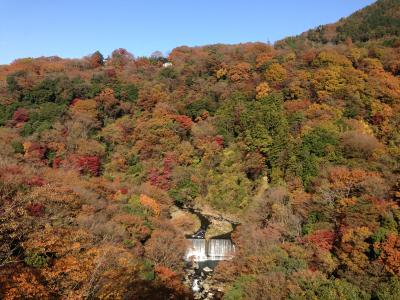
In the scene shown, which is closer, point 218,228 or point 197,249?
point 197,249

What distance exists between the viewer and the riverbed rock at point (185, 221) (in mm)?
36188

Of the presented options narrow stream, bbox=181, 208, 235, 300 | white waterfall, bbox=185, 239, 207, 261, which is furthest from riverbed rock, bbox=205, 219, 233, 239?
white waterfall, bbox=185, 239, 207, 261

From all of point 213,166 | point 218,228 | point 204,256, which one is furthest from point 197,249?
point 213,166

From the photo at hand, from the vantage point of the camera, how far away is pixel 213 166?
43.6 metres

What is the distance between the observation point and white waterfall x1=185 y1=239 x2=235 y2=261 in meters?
31.8

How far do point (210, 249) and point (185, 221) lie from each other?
564cm

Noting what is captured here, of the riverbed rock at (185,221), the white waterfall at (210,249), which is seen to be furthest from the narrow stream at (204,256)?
the riverbed rock at (185,221)

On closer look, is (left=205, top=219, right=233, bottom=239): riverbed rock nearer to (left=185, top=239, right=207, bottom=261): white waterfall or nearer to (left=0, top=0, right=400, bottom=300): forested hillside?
(left=0, top=0, right=400, bottom=300): forested hillside

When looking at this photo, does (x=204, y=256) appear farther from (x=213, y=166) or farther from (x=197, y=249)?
(x=213, y=166)

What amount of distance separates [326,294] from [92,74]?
53643 mm

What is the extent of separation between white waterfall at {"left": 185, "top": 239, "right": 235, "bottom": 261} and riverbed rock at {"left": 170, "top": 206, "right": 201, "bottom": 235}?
12.1 feet

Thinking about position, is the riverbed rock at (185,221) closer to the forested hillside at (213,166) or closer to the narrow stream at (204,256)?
the forested hillside at (213,166)

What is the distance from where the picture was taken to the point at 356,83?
146ft

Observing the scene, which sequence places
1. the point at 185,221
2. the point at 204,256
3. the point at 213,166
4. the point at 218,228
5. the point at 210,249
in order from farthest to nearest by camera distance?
1. the point at 213,166
2. the point at 185,221
3. the point at 218,228
4. the point at 210,249
5. the point at 204,256
